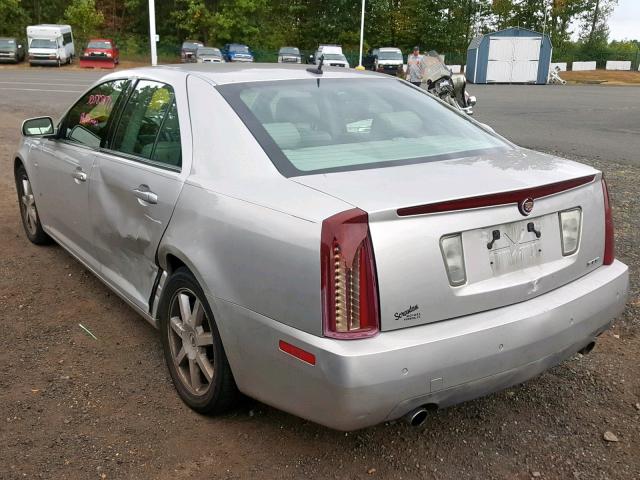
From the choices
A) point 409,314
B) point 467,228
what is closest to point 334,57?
point 467,228

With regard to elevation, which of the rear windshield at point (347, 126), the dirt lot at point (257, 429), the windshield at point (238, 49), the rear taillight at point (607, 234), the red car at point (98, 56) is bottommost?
the dirt lot at point (257, 429)

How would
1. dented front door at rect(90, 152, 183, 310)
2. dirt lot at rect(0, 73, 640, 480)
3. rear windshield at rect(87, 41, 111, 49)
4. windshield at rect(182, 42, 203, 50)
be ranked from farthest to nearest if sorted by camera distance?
windshield at rect(182, 42, 203, 50) → rear windshield at rect(87, 41, 111, 49) → dented front door at rect(90, 152, 183, 310) → dirt lot at rect(0, 73, 640, 480)

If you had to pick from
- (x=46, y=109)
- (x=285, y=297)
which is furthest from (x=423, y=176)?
(x=46, y=109)

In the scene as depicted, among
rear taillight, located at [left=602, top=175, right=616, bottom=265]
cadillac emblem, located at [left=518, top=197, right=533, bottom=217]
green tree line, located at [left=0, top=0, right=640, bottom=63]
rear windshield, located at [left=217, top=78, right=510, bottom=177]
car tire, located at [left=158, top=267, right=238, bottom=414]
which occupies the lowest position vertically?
car tire, located at [left=158, top=267, right=238, bottom=414]

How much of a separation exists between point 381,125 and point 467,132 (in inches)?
20.0

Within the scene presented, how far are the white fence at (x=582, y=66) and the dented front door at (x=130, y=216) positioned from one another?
54.5 meters

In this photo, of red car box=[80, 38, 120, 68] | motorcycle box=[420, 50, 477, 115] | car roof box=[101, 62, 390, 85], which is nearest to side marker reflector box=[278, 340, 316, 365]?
car roof box=[101, 62, 390, 85]

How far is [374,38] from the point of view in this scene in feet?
190

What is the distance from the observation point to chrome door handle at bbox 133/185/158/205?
3234mm

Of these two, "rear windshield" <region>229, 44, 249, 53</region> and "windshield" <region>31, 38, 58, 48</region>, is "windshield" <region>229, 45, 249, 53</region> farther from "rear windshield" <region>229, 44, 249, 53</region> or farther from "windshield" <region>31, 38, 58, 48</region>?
"windshield" <region>31, 38, 58, 48</region>

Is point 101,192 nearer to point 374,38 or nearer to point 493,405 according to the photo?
point 493,405

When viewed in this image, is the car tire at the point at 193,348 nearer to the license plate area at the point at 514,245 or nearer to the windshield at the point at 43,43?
the license plate area at the point at 514,245

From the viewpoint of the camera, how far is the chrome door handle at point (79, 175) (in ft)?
13.3

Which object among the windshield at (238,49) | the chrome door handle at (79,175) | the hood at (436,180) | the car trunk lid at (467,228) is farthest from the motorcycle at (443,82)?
the windshield at (238,49)
